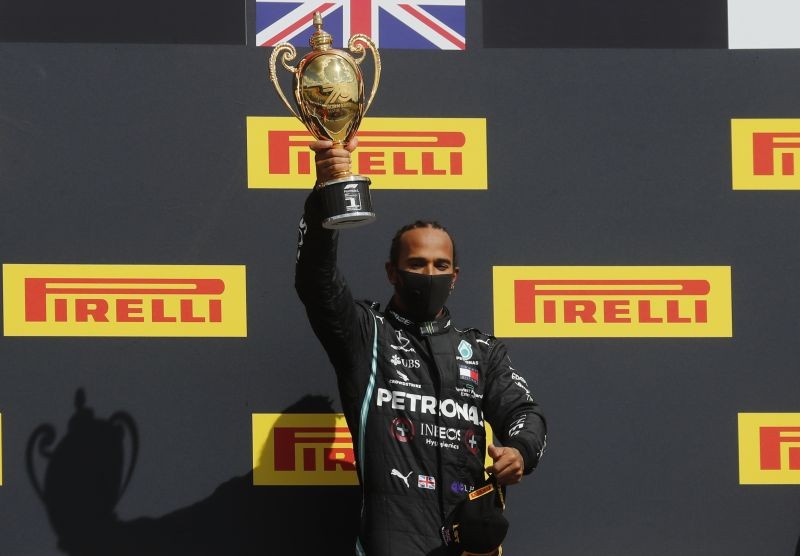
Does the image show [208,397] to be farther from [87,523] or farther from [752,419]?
[752,419]

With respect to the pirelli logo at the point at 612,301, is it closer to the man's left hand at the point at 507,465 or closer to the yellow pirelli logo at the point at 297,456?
the yellow pirelli logo at the point at 297,456

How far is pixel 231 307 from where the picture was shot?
2996 millimetres

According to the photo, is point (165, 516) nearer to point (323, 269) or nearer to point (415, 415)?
point (415, 415)

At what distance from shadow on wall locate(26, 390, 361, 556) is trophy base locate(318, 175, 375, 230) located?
2.96ft

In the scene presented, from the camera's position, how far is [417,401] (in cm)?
250

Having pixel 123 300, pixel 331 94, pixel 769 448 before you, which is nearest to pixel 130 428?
pixel 123 300

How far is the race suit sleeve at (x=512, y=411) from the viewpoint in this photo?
7.75 feet

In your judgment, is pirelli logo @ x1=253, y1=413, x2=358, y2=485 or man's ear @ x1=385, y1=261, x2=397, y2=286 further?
pirelli logo @ x1=253, y1=413, x2=358, y2=485

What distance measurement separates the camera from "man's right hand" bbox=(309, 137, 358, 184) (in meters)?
2.28

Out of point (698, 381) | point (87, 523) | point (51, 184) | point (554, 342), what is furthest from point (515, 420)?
point (51, 184)

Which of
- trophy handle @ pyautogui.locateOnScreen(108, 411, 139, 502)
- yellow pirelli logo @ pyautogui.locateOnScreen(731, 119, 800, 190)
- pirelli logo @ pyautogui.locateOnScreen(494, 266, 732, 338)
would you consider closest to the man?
pirelli logo @ pyautogui.locateOnScreen(494, 266, 732, 338)

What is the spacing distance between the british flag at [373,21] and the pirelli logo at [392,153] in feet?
0.88

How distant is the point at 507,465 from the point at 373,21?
151cm

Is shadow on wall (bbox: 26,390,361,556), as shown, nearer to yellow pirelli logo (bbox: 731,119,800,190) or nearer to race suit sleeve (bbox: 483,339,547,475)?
race suit sleeve (bbox: 483,339,547,475)
